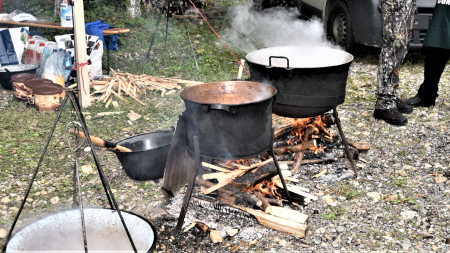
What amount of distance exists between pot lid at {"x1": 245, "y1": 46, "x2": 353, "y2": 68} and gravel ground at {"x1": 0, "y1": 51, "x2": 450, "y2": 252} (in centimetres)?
129

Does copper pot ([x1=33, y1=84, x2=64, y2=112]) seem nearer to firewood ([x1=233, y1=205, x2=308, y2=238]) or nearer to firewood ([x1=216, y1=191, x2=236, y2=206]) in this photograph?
firewood ([x1=216, y1=191, x2=236, y2=206])

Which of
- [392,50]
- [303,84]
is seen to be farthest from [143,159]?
[392,50]

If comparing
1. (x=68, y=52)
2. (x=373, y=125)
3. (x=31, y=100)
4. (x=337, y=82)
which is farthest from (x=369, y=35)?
(x=31, y=100)

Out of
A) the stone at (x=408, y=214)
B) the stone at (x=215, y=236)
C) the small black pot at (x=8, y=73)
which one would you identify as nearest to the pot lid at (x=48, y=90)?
the small black pot at (x=8, y=73)

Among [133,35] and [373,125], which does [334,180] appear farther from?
[133,35]

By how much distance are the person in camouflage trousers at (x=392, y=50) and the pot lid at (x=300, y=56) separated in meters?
1.50

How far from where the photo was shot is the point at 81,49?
20.6ft

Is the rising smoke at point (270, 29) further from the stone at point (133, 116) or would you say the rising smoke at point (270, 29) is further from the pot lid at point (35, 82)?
the pot lid at point (35, 82)

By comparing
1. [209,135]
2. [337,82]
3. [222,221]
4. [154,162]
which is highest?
[337,82]

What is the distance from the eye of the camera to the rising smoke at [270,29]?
9.84m

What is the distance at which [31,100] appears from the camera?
652 centimetres

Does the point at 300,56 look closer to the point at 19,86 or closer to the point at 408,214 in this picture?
the point at 408,214

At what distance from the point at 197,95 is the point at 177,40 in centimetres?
645

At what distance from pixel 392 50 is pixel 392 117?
3.24 ft
